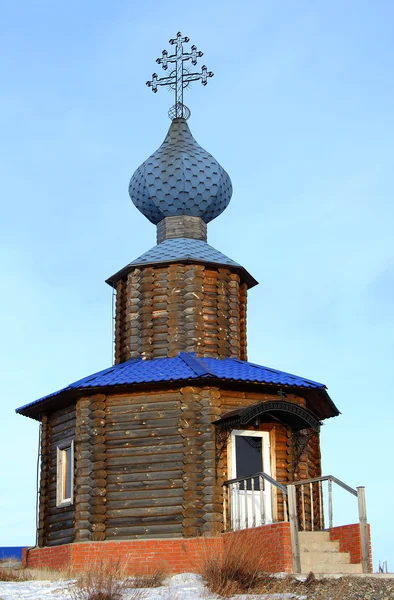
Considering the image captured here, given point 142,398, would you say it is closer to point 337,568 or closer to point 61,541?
point 61,541

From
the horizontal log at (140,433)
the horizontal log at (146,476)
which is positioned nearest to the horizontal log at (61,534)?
the horizontal log at (146,476)

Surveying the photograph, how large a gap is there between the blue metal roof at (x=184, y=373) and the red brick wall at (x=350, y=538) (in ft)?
11.9

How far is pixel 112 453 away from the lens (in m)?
18.9

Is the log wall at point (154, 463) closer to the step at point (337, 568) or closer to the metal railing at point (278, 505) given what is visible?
the metal railing at point (278, 505)

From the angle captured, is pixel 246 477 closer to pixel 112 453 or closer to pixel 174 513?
pixel 174 513

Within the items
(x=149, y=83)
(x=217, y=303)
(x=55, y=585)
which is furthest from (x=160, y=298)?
(x=55, y=585)

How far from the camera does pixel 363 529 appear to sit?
1589cm

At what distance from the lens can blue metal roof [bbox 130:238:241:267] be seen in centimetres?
2147

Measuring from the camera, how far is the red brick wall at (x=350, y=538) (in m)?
15.9

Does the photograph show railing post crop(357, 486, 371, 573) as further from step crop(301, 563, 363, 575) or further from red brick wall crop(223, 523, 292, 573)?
red brick wall crop(223, 523, 292, 573)

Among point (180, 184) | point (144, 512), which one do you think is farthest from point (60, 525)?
point (180, 184)

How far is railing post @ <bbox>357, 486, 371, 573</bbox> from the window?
668 centimetres

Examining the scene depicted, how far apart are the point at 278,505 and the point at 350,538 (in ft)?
9.53

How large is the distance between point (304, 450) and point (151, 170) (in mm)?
8179
